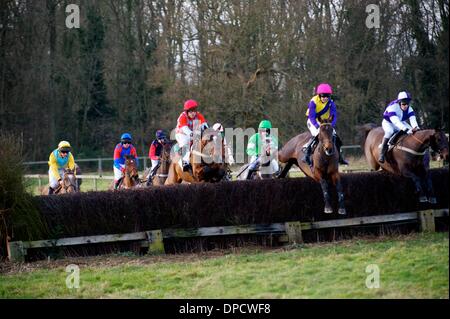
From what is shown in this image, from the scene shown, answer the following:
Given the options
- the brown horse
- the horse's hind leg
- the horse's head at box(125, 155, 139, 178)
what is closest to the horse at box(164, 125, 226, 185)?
the horse's hind leg

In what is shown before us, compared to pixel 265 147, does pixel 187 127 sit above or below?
above

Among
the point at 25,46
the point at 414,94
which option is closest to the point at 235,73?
the point at 414,94

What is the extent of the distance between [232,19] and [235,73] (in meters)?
2.27

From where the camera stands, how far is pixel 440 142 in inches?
460

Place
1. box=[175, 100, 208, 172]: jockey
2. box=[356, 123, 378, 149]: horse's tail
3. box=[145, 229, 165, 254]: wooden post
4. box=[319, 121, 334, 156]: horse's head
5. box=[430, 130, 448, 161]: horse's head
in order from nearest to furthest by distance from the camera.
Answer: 1. box=[145, 229, 165, 254]: wooden post
2. box=[319, 121, 334, 156]: horse's head
3. box=[430, 130, 448, 161]: horse's head
4. box=[175, 100, 208, 172]: jockey
5. box=[356, 123, 378, 149]: horse's tail

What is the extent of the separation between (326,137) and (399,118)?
2.38 meters

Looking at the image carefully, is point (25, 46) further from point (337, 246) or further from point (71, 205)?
point (337, 246)

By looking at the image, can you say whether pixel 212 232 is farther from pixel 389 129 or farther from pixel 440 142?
pixel 389 129

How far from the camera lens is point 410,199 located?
11938 mm

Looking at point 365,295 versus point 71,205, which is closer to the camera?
point 365,295

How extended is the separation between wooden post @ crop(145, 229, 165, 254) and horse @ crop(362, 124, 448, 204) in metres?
4.56

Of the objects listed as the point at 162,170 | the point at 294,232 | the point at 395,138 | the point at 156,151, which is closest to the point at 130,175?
the point at 162,170

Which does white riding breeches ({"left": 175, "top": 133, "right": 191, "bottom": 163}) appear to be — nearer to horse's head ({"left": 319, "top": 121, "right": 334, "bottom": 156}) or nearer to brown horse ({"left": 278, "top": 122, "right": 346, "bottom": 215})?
brown horse ({"left": 278, "top": 122, "right": 346, "bottom": 215})

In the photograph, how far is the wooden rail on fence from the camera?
1084cm
